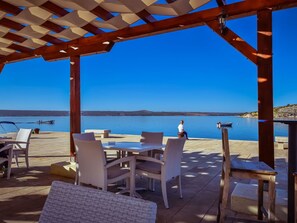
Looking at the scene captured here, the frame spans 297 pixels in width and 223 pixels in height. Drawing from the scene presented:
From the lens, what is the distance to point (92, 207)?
1.01 meters

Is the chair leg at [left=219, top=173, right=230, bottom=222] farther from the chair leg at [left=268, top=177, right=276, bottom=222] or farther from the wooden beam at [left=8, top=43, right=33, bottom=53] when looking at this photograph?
the wooden beam at [left=8, top=43, right=33, bottom=53]

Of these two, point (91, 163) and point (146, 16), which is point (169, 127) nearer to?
point (146, 16)

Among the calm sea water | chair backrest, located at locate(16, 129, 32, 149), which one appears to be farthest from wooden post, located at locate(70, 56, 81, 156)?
the calm sea water

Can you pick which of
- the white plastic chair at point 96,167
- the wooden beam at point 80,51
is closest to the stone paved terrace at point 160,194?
the white plastic chair at point 96,167

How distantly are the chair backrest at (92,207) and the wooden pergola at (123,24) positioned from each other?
106 inches

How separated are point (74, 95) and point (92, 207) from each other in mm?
4453

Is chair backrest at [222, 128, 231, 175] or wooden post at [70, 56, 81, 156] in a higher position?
wooden post at [70, 56, 81, 156]

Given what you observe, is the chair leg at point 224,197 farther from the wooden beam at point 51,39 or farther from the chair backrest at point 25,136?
the wooden beam at point 51,39

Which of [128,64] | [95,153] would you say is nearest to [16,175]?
[95,153]

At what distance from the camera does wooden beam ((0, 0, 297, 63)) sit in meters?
3.16

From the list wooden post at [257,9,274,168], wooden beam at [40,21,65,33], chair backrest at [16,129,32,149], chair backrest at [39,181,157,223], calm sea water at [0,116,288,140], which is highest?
wooden beam at [40,21,65,33]

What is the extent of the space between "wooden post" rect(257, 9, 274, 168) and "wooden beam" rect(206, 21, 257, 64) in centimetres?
11

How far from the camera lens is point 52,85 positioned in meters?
40.0

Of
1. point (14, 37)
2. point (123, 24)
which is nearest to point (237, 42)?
point (123, 24)
